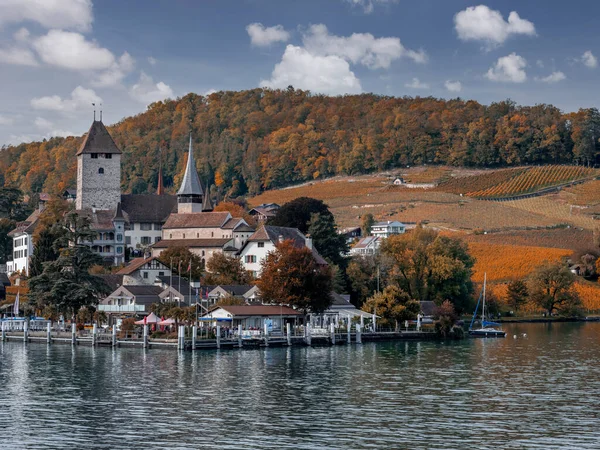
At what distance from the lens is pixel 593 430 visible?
3638 cm

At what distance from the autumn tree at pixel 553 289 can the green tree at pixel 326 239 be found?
24.6 m

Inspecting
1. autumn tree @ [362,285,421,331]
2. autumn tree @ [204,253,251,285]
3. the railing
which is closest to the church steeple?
autumn tree @ [204,253,251,285]

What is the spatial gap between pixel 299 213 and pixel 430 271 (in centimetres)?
1886

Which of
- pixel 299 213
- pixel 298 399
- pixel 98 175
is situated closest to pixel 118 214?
pixel 98 175

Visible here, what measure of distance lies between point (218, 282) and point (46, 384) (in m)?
45.2

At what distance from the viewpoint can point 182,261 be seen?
326 ft

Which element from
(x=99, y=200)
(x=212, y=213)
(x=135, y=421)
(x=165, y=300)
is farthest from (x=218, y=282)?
(x=135, y=421)

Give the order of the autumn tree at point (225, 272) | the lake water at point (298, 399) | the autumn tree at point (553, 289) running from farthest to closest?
the autumn tree at point (553, 289) < the autumn tree at point (225, 272) < the lake water at point (298, 399)

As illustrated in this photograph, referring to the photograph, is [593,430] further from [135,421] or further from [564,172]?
[564,172]

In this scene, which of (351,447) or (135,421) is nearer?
(351,447)

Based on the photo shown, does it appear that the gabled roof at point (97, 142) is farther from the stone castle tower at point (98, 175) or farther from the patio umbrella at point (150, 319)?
the patio umbrella at point (150, 319)

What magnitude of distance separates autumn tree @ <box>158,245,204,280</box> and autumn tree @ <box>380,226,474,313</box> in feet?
62.0

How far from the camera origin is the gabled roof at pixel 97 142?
13138 centimetres

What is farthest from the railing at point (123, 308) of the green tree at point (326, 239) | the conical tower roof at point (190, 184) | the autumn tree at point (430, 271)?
the conical tower roof at point (190, 184)
